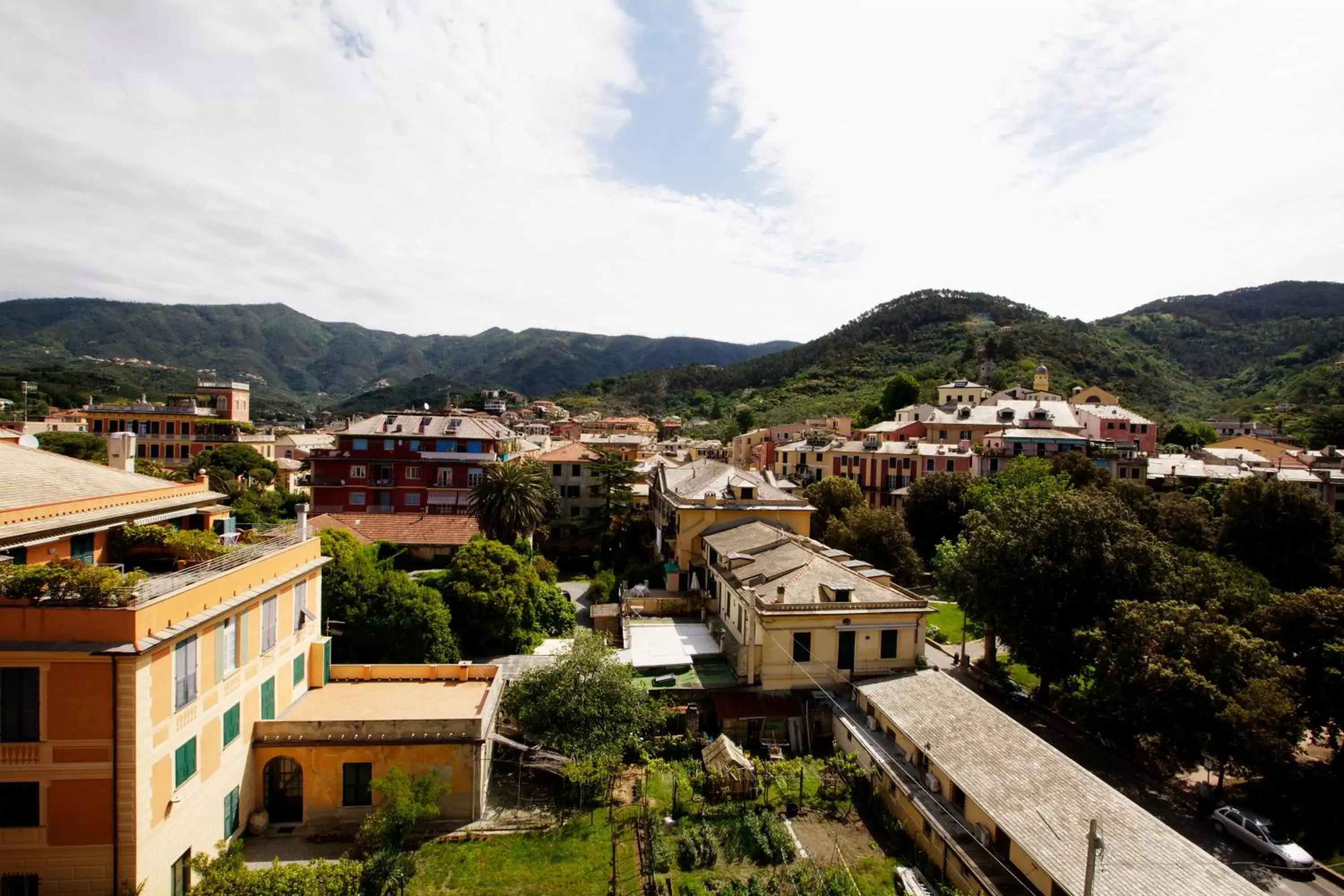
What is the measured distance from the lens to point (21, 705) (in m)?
15.9

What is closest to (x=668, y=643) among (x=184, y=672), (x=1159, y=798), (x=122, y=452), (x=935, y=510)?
(x=1159, y=798)

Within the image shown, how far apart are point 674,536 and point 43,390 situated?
158m

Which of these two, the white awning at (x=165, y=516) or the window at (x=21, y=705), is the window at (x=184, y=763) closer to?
the window at (x=21, y=705)

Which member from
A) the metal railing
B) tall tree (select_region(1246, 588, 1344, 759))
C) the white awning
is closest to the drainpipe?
the metal railing

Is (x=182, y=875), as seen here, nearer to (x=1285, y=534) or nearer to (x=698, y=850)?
(x=698, y=850)

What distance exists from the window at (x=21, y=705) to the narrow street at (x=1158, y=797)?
1192 inches

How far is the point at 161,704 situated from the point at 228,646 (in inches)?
119

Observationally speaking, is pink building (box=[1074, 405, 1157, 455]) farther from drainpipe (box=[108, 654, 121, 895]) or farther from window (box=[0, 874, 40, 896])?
window (box=[0, 874, 40, 896])

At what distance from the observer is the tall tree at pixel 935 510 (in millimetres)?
57688

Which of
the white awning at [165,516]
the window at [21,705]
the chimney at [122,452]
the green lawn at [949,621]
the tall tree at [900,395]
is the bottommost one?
the green lawn at [949,621]

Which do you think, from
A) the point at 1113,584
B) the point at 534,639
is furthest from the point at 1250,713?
the point at 534,639

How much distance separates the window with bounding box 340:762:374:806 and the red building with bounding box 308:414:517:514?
36.4 meters

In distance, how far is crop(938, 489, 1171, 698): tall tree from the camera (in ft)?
99.2

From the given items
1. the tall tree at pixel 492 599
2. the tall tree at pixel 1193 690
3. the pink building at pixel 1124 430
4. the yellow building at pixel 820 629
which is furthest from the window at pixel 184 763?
the pink building at pixel 1124 430
